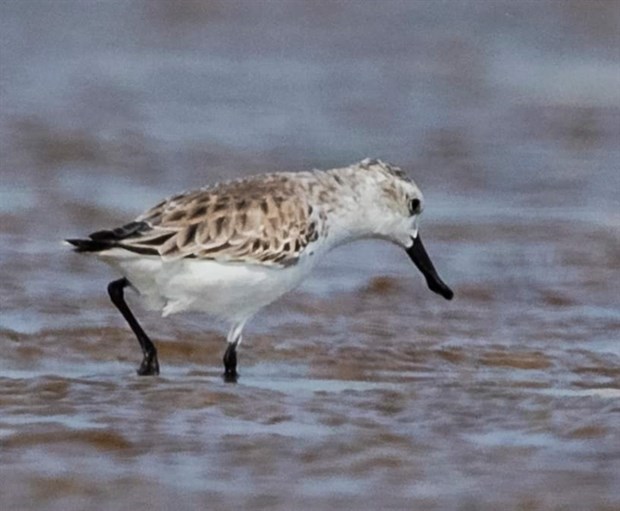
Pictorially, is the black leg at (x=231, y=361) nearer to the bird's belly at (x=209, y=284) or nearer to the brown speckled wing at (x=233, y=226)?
the bird's belly at (x=209, y=284)

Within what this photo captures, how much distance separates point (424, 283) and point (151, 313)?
1552 mm

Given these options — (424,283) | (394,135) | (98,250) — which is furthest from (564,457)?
(394,135)

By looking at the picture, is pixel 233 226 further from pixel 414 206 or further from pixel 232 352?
pixel 414 206

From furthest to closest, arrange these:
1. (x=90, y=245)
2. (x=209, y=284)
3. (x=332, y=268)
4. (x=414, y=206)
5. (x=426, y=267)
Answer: (x=332, y=268), (x=426, y=267), (x=414, y=206), (x=209, y=284), (x=90, y=245)

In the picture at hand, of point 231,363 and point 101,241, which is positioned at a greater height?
point 101,241

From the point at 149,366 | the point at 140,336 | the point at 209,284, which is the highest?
the point at 209,284

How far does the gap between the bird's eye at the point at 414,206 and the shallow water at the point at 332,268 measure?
0.60 m

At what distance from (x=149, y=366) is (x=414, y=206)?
150cm

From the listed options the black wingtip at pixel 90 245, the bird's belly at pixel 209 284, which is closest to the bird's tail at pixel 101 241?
the black wingtip at pixel 90 245

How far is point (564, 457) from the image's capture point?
716cm

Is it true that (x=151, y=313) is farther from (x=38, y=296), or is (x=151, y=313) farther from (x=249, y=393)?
(x=249, y=393)

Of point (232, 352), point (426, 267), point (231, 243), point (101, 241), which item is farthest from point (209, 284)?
point (426, 267)

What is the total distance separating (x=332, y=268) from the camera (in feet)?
35.4

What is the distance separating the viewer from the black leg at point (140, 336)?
8484 mm
